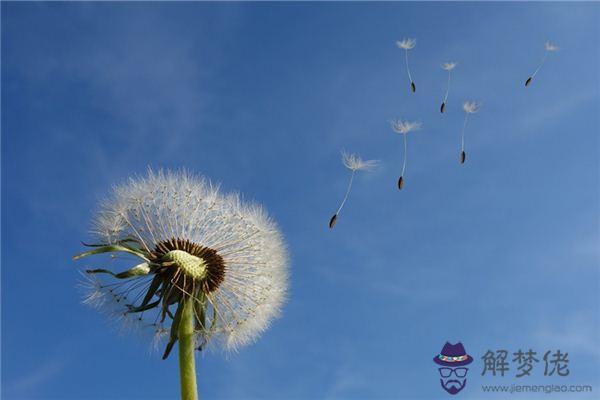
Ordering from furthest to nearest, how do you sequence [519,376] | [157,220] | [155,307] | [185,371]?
[519,376], [157,220], [155,307], [185,371]

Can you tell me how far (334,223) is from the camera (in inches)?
443

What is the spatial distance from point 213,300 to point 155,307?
3.72 ft

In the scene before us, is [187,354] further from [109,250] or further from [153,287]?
[109,250]

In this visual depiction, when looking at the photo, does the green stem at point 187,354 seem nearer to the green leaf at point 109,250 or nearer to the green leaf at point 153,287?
the green leaf at point 153,287

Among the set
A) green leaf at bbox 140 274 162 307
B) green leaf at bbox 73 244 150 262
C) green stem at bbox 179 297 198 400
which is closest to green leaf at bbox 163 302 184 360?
green stem at bbox 179 297 198 400

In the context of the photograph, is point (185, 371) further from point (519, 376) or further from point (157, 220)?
point (519, 376)

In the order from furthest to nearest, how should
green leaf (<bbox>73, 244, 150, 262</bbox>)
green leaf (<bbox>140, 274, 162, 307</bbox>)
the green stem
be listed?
green leaf (<bbox>140, 274, 162, 307</bbox>) < green leaf (<bbox>73, 244, 150, 262</bbox>) < the green stem

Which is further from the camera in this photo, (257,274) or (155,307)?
(257,274)

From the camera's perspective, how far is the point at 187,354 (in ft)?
37.6

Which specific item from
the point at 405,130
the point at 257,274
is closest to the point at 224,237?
the point at 257,274

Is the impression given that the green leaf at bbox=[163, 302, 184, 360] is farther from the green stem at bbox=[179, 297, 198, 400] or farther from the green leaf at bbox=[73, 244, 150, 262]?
the green leaf at bbox=[73, 244, 150, 262]

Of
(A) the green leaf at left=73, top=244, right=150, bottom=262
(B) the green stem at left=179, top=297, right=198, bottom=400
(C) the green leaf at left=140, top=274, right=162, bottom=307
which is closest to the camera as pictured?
(B) the green stem at left=179, top=297, right=198, bottom=400

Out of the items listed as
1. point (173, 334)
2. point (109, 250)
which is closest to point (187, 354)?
point (173, 334)

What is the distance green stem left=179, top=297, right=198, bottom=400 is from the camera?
36.2 feet
